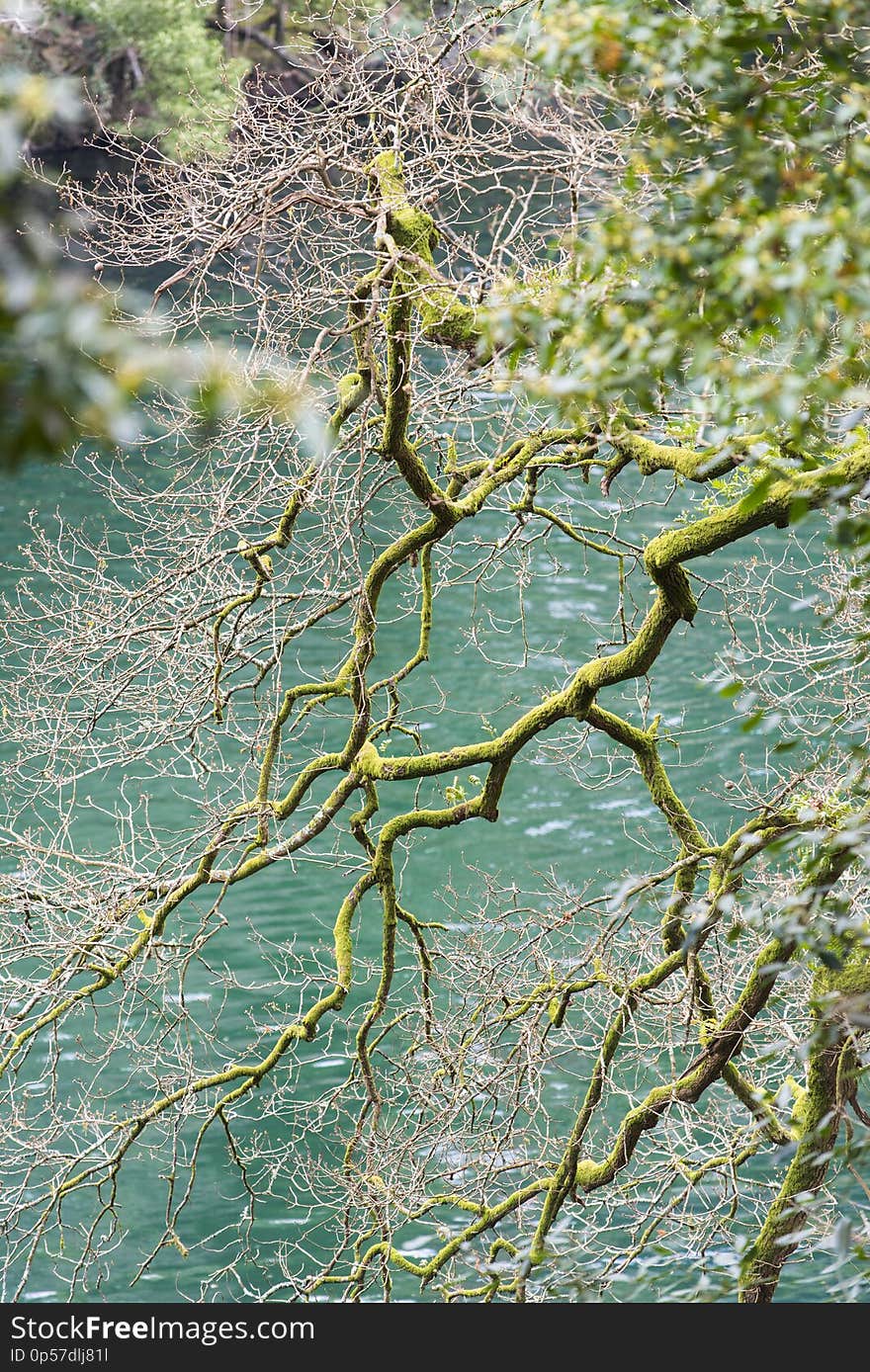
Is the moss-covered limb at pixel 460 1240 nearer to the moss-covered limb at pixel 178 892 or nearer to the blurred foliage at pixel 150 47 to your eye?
the moss-covered limb at pixel 178 892

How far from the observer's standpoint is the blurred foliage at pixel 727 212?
2.20m

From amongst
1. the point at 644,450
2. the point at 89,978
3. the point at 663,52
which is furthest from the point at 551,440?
the point at 89,978

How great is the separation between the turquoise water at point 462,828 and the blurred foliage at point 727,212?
6.96m

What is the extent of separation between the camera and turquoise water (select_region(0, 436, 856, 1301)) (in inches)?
436

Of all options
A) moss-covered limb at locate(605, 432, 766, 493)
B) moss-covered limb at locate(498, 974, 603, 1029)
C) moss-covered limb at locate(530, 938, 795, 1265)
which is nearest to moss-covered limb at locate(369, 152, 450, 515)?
moss-covered limb at locate(605, 432, 766, 493)

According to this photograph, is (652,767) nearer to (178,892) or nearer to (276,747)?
(276,747)

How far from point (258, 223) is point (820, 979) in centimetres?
291

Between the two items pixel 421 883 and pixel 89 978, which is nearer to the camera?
pixel 89 978

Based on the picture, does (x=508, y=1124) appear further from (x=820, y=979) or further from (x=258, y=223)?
(x=258, y=223)

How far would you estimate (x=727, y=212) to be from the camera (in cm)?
235

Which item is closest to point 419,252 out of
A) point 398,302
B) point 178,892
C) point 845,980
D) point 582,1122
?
point 398,302

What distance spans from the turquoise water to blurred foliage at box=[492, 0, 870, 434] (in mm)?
6958

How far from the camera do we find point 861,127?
2719 mm

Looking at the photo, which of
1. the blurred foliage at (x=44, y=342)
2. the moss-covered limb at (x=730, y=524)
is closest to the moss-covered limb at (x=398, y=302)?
the moss-covered limb at (x=730, y=524)
